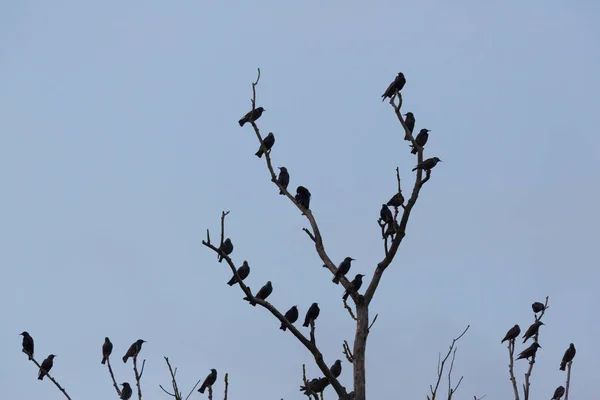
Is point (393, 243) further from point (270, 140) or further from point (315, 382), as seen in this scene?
point (270, 140)

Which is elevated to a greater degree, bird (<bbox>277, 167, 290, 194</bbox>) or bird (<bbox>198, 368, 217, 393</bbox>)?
bird (<bbox>277, 167, 290, 194</bbox>)

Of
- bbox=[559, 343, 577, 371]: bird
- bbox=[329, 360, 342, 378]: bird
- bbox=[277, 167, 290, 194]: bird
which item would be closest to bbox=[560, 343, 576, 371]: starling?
bbox=[559, 343, 577, 371]: bird

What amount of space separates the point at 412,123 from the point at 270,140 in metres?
3.60

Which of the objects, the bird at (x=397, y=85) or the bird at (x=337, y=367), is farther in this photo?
the bird at (x=337, y=367)

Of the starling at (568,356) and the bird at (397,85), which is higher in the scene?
the bird at (397,85)

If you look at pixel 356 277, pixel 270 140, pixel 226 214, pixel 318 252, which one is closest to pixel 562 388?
pixel 356 277

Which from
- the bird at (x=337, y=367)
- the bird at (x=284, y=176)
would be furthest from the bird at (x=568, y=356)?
the bird at (x=284, y=176)

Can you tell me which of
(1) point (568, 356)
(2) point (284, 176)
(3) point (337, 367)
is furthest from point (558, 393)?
(2) point (284, 176)

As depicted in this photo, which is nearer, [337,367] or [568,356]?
[568,356]

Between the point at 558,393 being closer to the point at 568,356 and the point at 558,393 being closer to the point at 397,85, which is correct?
the point at 568,356

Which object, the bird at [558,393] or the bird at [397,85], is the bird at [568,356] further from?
the bird at [397,85]

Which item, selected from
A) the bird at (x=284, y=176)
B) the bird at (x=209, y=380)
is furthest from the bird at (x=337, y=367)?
the bird at (x=284, y=176)

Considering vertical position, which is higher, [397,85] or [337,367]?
[397,85]

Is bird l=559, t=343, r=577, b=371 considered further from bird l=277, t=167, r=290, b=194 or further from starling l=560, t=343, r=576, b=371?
bird l=277, t=167, r=290, b=194
